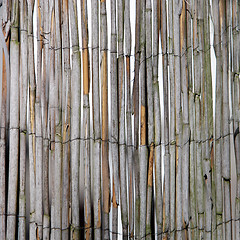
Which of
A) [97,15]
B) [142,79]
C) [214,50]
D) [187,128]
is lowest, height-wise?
[187,128]

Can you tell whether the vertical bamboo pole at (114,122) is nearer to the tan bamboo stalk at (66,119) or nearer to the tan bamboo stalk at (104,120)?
the tan bamboo stalk at (104,120)

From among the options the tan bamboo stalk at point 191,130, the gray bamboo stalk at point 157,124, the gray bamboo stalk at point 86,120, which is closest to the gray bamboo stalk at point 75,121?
the gray bamboo stalk at point 86,120

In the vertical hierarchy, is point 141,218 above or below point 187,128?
below

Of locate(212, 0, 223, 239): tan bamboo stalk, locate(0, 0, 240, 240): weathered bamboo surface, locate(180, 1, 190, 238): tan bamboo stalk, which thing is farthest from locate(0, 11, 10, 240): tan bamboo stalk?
locate(212, 0, 223, 239): tan bamboo stalk

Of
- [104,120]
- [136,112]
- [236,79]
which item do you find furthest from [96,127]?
[236,79]

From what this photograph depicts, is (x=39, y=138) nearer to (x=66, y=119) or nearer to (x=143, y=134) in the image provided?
(x=66, y=119)

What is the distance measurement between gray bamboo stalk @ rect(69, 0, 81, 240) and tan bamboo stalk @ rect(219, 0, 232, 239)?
0.45 m

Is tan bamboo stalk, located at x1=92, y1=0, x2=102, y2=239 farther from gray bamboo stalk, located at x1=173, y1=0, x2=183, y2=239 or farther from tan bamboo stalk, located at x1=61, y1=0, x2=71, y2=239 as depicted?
gray bamboo stalk, located at x1=173, y1=0, x2=183, y2=239

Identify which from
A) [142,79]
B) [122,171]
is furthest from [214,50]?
[122,171]

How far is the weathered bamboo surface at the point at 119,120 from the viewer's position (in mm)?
1288

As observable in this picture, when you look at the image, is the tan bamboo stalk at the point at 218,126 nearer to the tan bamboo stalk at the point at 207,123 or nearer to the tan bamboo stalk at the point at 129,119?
the tan bamboo stalk at the point at 207,123

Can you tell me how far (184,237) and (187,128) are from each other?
1.17 feet

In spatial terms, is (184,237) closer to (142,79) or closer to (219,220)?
(219,220)

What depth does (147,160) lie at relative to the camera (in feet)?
4.25
